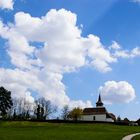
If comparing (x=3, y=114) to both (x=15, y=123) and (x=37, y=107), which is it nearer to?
(x=37, y=107)

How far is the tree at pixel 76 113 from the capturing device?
174125mm

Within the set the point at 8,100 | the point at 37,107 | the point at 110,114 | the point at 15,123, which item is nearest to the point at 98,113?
the point at 110,114

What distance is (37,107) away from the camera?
508 feet

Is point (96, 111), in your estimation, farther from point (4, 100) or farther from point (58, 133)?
point (58, 133)

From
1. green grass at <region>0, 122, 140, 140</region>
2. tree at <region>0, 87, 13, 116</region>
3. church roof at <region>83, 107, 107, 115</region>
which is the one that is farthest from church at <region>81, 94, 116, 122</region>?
green grass at <region>0, 122, 140, 140</region>

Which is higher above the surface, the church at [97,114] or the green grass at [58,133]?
the church at [97,114]

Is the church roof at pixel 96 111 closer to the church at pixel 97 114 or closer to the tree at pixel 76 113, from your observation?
the church at pixel 97 114

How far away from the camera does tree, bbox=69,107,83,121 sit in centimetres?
17412

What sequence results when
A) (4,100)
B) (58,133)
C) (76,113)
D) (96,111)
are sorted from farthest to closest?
(96,111) < (76,113) < (4,100) < (58,133)

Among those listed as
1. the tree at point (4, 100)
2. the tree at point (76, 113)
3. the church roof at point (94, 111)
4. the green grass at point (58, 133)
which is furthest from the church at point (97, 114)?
the green grass at point (58, 133)

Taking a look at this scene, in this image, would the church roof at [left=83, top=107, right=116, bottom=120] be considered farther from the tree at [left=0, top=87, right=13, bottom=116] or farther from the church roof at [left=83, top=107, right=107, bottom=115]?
the tree at [left=0, top=87, right=13, bottom=116]

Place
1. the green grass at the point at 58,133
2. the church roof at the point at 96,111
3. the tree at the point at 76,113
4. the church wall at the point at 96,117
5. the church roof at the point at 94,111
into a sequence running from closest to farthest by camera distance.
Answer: the green grass at the point at 58,133
the tree at the point at 76,113
the church wall at the point at 96,117
the church roof at the point at 96,111
the church roof at the point at 94,111

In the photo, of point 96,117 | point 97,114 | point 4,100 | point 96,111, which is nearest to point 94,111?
point 96,111

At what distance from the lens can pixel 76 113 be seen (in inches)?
6905
